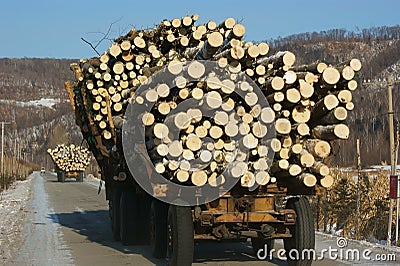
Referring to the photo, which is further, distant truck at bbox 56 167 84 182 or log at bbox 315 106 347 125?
distant truck at bbox 56 167 84 182

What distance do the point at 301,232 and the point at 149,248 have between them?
12.6ft

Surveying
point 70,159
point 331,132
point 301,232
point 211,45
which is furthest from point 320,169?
point 70,159

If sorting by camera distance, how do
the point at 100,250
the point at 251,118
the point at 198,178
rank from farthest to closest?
the point at 100,250 < the point at 251,118 < the point at 198,178

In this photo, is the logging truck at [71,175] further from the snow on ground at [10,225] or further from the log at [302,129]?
the log at [302,129]

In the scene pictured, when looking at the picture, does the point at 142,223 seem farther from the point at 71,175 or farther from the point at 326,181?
the point at 71,175

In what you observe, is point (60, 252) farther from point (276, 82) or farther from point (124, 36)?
point (276, 82)


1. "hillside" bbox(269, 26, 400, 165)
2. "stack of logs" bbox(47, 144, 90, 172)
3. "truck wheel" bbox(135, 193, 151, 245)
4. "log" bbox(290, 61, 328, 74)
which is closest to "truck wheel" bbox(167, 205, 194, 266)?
"log" bbox(290, 61, 328, 74)

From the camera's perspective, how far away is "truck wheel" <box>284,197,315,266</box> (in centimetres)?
890

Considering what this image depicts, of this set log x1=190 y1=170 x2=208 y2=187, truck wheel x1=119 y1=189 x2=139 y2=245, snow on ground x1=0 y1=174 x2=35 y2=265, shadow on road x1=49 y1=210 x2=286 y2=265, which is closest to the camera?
log x1=190 y1=170 x2=208 y2=187

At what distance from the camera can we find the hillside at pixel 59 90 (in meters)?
102

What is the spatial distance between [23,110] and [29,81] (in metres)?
24.3

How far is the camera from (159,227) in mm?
10133

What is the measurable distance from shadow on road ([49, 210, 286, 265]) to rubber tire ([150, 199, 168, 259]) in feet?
0.54

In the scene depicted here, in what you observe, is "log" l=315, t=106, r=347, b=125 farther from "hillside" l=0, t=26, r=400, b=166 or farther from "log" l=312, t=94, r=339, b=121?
"hillside" l=0, t=26, r=400, b=166
